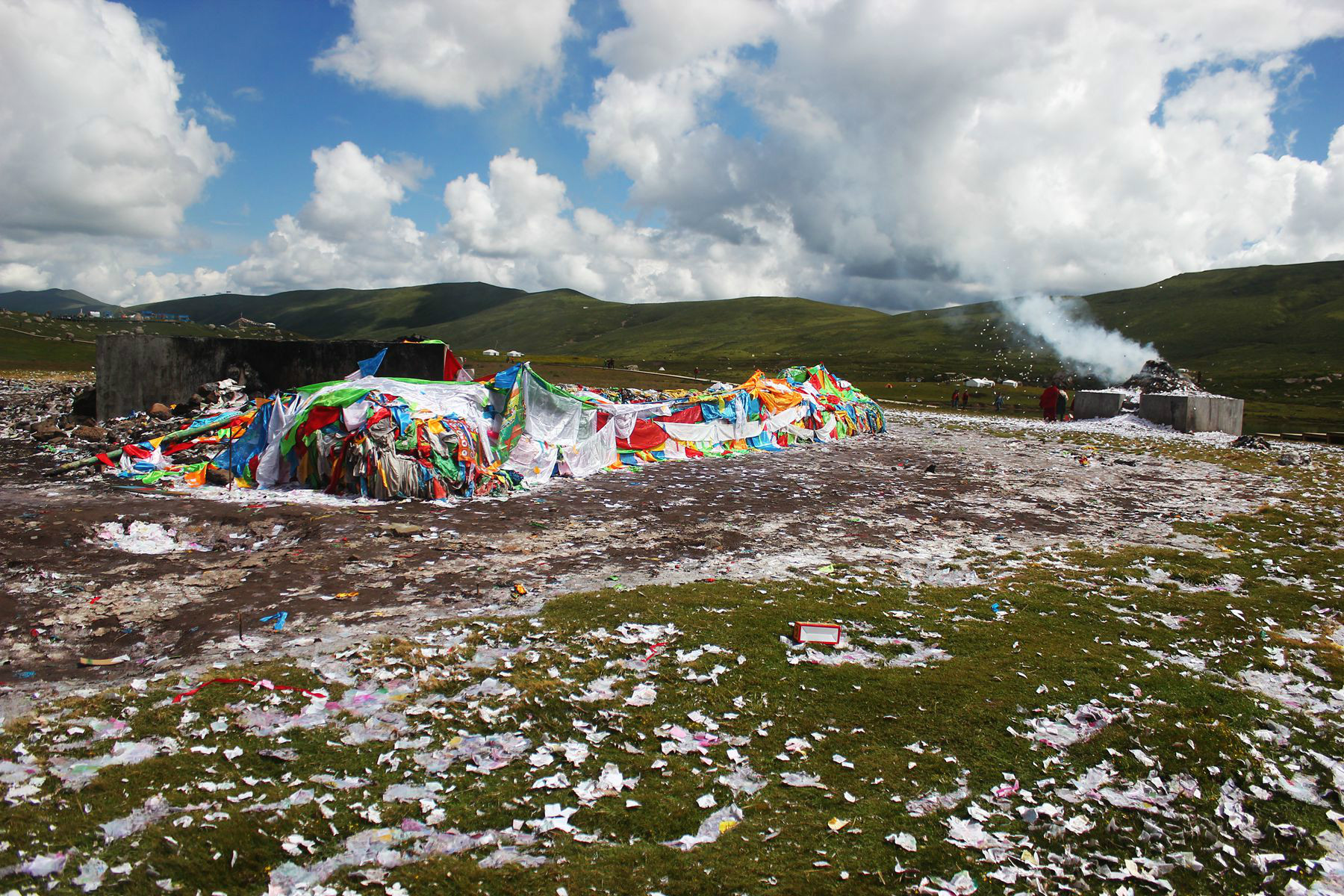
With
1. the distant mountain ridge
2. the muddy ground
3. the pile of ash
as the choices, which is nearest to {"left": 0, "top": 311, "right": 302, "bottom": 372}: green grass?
the muddy ground

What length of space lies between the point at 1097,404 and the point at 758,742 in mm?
30495

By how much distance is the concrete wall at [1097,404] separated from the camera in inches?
1141

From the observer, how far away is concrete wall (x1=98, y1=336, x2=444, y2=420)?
1770cm

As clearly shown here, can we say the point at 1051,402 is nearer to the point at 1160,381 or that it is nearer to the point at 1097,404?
the point at 1097,404

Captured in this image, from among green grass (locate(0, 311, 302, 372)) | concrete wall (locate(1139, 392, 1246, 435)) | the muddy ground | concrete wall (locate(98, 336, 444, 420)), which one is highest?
green grass (locate(0, 311, 302, 372))

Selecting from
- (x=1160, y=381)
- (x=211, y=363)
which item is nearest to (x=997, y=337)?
(x=1160, y=381)

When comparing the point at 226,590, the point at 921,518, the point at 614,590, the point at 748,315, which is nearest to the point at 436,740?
the point at 614,590

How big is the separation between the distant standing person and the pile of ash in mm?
3801

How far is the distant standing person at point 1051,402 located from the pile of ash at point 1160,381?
3801 millimetres

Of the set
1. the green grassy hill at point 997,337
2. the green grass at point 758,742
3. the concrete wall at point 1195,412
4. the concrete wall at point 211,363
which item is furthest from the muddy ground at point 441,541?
the green grassy hill at point 997,337

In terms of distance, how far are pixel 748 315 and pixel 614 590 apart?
180 meters

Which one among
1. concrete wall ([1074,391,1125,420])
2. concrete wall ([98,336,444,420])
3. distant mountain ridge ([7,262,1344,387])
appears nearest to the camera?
concrete wall ([98,336,444,420])

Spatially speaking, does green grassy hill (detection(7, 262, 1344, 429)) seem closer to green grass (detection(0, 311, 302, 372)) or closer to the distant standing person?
green grass (detection(0, 311, 302, 372))

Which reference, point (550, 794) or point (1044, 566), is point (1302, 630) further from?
point (550, 794)
